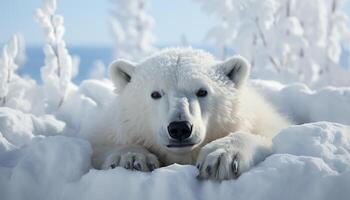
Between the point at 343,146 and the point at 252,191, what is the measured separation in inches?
30.2

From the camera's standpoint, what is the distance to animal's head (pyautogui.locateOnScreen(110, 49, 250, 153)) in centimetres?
380

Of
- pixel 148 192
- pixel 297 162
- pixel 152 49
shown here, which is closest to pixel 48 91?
pixel 148 192

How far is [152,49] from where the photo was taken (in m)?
17.7

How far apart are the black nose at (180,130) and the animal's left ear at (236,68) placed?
0.98 m

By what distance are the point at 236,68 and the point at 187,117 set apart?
100 centimetres

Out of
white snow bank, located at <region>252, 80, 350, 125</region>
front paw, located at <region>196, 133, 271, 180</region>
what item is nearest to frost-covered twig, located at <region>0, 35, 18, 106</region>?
white snow bank, located at <region>252, 80, 350, 125</region>

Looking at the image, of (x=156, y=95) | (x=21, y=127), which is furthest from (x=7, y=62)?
(x=156, y=95)

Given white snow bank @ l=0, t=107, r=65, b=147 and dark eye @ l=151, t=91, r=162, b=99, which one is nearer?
dark eye @ l=151, t=91, r=162, b=99

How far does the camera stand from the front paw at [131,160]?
12.1ft

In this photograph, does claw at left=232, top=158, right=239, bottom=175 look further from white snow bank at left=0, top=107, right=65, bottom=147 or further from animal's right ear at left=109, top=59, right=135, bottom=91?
white snow bank at left=0, top=107, right=65, bottom=147

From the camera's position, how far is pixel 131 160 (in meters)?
3.73

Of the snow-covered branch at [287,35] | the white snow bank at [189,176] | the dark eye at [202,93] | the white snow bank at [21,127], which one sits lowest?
the white snow bank at [189,176]

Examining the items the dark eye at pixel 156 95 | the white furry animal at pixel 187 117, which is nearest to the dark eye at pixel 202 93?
the white furry animal at pixel 187 117

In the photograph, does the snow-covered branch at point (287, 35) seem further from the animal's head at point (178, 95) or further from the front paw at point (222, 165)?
the front paw at point (222, 165)
